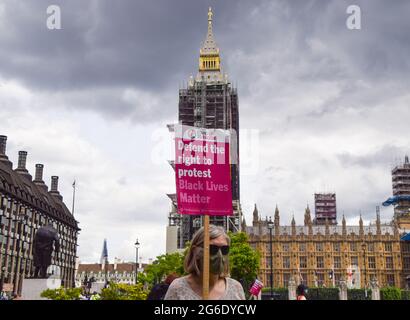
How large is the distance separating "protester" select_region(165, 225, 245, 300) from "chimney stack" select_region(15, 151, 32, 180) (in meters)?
98.9

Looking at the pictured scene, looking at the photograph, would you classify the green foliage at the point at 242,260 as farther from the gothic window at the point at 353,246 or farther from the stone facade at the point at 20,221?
the gothic window at the point at 353,246

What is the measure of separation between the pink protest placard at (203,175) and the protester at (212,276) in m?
0.85

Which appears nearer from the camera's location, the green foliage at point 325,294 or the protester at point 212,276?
the protester at point 212,276

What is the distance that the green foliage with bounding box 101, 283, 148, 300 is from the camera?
A: 1599cm

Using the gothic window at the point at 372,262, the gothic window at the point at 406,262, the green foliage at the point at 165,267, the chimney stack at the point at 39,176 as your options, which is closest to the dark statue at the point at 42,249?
the green foliage at the point at 165,267

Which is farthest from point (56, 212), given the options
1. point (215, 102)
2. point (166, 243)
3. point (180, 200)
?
point (180, 200)

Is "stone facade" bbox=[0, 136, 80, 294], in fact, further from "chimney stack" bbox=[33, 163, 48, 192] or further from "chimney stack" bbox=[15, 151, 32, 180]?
"chimney stack" bbox=[33, 163, 48, 192]

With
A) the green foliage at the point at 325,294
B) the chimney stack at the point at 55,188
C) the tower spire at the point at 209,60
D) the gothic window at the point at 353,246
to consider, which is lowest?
the green foliage at the point at 325,294

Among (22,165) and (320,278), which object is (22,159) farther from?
(320,278)

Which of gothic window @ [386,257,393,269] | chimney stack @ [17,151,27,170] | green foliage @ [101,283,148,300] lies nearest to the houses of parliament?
gothic window @ [386,257,393,269]

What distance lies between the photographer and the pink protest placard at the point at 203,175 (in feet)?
19.0

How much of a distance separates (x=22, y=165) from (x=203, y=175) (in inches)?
4008

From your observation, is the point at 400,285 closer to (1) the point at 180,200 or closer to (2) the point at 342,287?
(2) the point at 342,287
